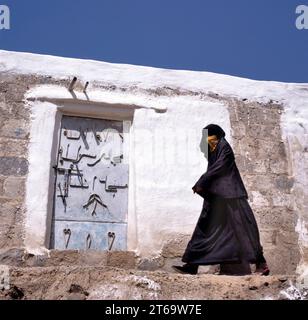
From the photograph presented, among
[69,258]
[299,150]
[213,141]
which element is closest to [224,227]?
[213,141]

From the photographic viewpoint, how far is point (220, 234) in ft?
15.6

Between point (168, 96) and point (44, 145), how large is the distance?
1410mm

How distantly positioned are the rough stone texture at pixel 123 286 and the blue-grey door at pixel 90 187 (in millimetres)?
1597

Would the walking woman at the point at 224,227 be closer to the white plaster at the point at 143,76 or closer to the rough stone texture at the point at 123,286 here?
the rough stone texture at the point at 123,286

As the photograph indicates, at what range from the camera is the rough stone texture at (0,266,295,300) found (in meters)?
3.60

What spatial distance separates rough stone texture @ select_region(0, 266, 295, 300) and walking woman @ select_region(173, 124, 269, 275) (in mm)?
759

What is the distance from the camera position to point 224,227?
4.77m

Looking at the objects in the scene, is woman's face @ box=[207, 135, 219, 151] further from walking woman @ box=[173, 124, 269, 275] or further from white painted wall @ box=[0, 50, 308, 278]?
white painted wall @ box=[0, 50, 308, 278]

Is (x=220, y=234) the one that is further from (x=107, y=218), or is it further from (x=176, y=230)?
(x=107, y=218)

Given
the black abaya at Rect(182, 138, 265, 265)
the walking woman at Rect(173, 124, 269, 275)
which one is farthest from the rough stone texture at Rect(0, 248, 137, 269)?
the black abaya at Rect(182, 138, 265, 265)
